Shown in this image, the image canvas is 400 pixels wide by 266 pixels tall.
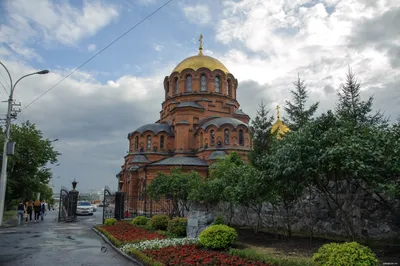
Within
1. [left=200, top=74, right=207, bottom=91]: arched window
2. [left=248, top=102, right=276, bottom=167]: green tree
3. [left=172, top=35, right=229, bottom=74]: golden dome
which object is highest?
[left=172, top=35, right=229, bottom=74]: golden dome

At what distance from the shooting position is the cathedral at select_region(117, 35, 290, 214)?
3216 cm

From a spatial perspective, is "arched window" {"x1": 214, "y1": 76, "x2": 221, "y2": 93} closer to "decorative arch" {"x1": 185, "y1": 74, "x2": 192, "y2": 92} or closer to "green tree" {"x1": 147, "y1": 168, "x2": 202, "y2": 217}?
"decorative arch" {"x1": 185, "y1": 74, "x2": 192, "y2": 92}

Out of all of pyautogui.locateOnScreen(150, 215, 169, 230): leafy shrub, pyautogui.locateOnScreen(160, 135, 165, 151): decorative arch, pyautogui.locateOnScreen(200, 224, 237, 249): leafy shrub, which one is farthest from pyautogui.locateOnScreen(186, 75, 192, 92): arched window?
pyautogui.locateOnScreen(200, 224, 237, 249): leafy shrub

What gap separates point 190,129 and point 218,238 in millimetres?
25899

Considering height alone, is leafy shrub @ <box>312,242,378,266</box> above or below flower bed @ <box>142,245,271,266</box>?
above

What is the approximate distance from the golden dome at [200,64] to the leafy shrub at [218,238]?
30.2 metres

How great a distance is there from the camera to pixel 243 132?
33.1 m

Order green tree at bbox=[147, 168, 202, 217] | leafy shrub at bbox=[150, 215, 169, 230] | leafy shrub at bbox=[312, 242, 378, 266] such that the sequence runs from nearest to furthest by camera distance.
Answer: leafy shrub at bbox=[312, 242, 378, 266] < leafy shrub at bbox=[150, 215, 169, 230] < green tree at bbox=[147, 168, 202, 217]

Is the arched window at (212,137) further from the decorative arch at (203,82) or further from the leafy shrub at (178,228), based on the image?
the leafy shrub at (178,228)

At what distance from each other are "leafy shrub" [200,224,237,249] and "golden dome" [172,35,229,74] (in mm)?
30207

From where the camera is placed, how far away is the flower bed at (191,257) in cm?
766

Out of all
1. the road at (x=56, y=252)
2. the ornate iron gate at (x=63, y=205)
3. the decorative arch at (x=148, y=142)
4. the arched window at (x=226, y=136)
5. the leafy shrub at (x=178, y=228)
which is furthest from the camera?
the decorative arch at (x=148, y=142)

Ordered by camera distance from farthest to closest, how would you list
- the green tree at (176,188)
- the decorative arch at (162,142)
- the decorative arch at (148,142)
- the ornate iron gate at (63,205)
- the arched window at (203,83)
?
1. the arched window at (203,83)
2. the decorative arch at (148,142)
3. the decorative arch at (162,142)
4. the ornate iron gate at (63,205)
5. the green tree at (176,188)

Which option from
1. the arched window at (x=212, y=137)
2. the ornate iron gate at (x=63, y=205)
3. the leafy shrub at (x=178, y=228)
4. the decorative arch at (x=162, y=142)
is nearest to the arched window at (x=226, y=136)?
the arched window at (x=212, y=137)
